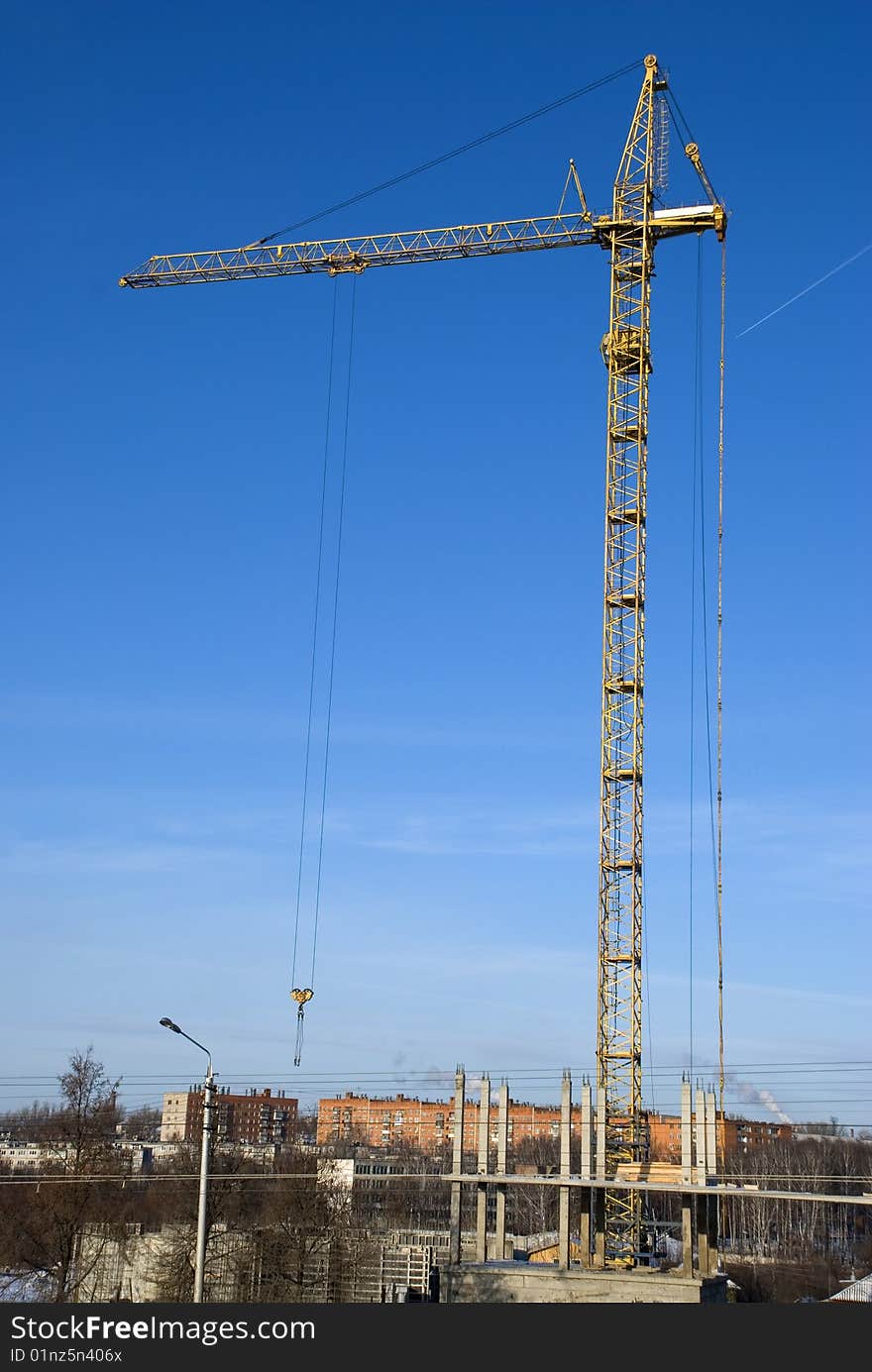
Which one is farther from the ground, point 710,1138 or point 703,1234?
point 710,1138

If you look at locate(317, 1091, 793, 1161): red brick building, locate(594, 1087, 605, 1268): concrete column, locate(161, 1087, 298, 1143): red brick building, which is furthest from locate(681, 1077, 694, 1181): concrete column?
locate(161, 1087, 298, 1143): red brick building

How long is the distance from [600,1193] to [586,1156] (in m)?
4.10

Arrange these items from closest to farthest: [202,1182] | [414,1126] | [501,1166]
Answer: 1. [202,1182]
2. [501,1166]
3. [414,1126]

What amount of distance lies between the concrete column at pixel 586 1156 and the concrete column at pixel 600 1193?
295mm

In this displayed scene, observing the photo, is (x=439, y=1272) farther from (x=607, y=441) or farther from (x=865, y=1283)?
(x=607, y=441)

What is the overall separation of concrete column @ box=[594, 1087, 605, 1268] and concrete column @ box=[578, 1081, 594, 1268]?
0.29 meters

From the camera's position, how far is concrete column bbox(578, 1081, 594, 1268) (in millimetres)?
42750

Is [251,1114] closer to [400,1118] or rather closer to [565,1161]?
[400,1118]

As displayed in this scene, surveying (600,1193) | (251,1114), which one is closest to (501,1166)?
(600,1193)

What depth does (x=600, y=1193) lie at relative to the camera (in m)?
46.0

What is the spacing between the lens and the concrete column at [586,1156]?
4275 centimetres

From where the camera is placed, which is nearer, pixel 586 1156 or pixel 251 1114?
pixel 586 1156

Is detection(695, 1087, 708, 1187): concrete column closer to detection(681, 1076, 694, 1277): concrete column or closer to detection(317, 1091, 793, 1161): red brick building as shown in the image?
detection(681, 1076, 694, 1277): concrete column

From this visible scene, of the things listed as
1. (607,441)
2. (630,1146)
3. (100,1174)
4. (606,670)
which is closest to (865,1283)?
(630,1146)
